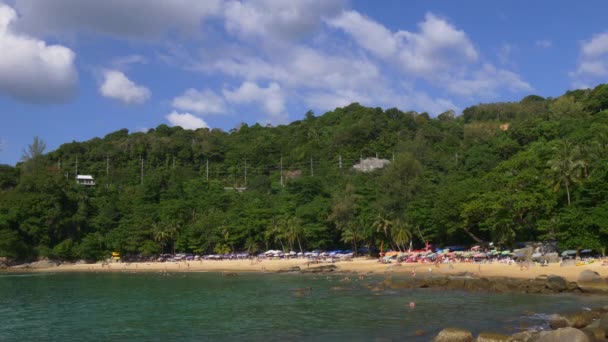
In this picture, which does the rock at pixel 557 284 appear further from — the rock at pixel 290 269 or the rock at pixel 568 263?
the rock at pixel 290 269

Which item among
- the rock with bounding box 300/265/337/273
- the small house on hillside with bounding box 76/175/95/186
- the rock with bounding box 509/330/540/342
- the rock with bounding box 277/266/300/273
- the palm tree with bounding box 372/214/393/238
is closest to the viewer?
the rock with bounding box 509/330/540/342

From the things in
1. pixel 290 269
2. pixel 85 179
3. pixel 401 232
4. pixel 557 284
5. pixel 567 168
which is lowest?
pixel 290 269

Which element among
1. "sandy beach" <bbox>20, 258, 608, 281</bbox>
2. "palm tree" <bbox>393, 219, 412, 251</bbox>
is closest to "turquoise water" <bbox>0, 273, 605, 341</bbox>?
"sandy beach" <bbox>20, 258, 608, 281</bbox>

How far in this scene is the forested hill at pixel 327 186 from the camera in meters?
47.9

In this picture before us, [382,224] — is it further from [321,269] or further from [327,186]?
[327,186]

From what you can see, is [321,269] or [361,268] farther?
[321,269]

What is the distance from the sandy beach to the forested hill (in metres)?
3.73

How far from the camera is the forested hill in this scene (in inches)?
1887

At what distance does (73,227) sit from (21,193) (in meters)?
9.07

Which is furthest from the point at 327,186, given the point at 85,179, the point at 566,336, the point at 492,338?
the point at 566,336

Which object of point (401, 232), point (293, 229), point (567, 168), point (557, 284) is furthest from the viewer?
point (293, 229)

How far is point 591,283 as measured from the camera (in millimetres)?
30172

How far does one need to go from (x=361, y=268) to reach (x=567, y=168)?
21.6 meters

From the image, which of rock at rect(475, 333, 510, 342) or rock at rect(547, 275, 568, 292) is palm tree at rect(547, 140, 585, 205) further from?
rock at rect(475, 333, 510, 342)
